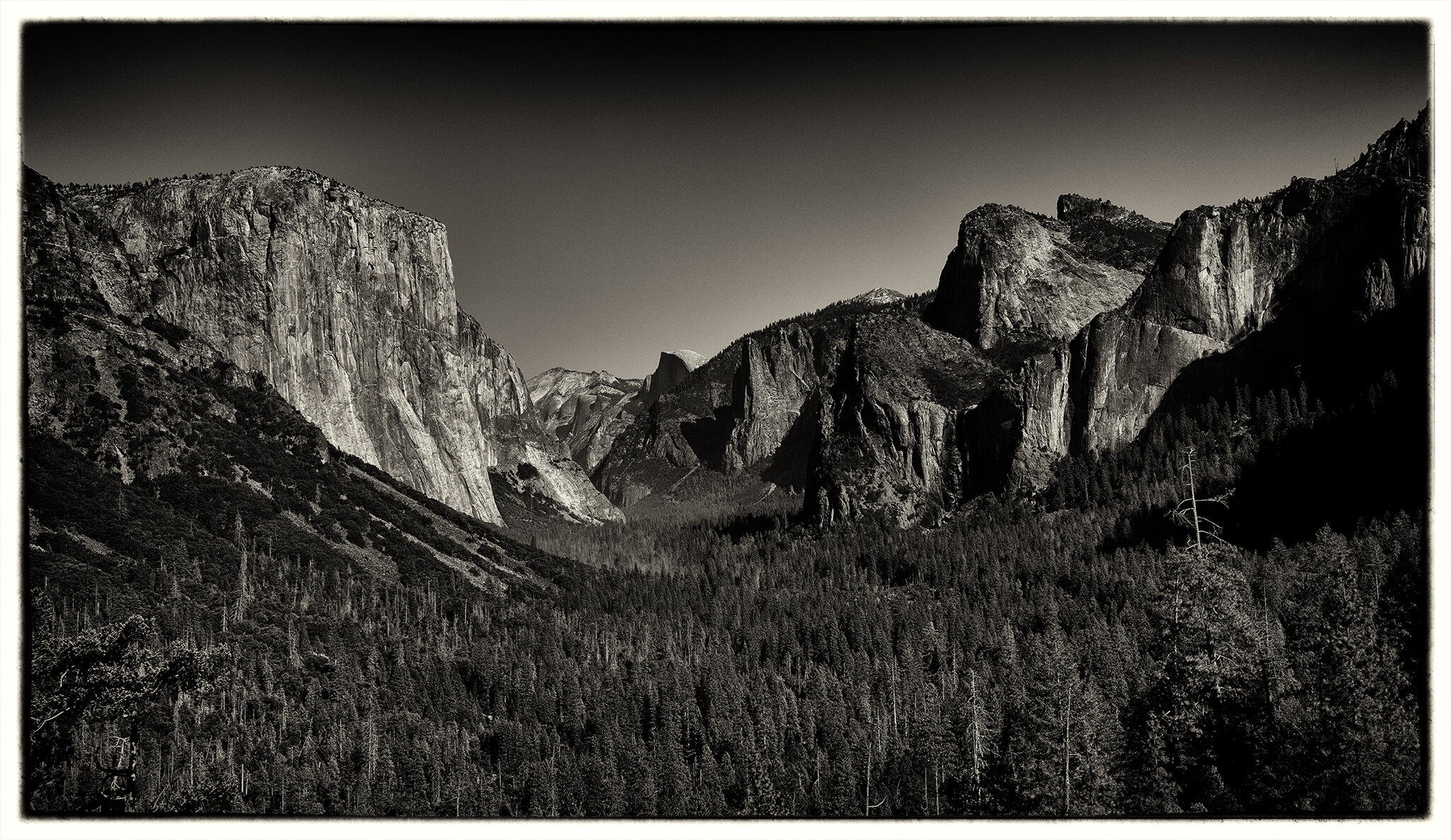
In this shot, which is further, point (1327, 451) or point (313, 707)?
point (1327, 451)

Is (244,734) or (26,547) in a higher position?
(26,547)

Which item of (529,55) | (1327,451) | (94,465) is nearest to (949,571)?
(1327,451)

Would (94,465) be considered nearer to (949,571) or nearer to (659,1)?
(949,571)

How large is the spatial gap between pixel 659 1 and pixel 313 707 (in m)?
111

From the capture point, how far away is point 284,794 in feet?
285

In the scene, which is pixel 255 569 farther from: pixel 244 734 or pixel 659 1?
pixel 659 1

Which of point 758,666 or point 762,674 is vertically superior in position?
point 762,674

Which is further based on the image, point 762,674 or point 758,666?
point 758,666

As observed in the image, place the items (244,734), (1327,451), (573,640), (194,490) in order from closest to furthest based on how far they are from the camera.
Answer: (244,734)
(573,640)
(1327,451)
(194,490)

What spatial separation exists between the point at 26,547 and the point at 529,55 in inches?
845

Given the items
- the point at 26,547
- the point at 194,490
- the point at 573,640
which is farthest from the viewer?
the point at 194,490
